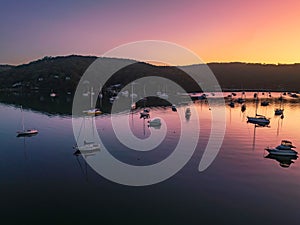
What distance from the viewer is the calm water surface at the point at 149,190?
2525 centimetres

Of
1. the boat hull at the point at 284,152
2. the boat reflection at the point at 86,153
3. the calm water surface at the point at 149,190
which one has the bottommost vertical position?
the calm water surface at the point at 149,190

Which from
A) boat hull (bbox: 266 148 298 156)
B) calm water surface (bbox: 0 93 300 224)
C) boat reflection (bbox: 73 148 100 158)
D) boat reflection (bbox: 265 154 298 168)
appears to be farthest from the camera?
boat reflection (bbox: 73 148 100 158)

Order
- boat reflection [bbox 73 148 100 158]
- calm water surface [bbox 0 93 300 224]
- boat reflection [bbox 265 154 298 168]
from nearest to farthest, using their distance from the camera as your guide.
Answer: calm water surface [bbox 0 93 300 224] → boat reflection [bbox 265 154 298 168] → boat reflection [bbox 73 148 100 158]

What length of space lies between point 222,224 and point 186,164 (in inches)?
723

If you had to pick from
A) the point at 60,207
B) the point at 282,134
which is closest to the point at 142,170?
the point at 60,207

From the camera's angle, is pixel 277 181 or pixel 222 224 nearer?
pixel 222 224

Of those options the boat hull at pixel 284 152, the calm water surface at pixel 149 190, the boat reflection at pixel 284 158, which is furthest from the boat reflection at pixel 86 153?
the boat hull at pixel 284 152

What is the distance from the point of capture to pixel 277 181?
35.2 meters

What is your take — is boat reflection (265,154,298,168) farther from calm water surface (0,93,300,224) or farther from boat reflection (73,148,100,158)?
boat reflection (73,148,100,158)

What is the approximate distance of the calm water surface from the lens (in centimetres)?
2525

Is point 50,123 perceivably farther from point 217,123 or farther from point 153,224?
point 153,224

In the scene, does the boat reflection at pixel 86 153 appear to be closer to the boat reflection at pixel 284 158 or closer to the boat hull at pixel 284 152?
the boat reflection at pixel 284 158

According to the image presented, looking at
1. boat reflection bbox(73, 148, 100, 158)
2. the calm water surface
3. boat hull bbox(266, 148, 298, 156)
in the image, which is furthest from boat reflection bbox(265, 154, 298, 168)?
boat reflection bbox(73, 148, 100, 158)

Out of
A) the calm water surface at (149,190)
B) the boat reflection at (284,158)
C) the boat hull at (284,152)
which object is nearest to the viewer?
the calm water surface at (149,190)
